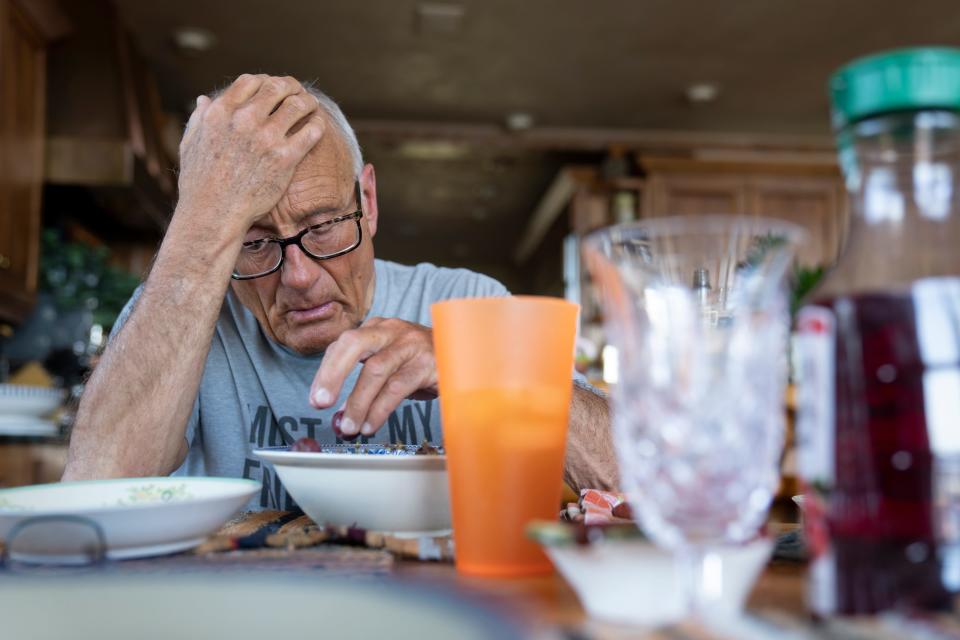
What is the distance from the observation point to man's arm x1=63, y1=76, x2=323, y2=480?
3.29ft

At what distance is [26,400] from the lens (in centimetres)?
287

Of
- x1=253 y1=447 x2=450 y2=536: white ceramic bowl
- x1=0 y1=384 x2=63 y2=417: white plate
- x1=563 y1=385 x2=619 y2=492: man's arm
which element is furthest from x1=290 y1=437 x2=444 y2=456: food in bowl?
x1=0 y1=384 x2=63 y2=417: white plate

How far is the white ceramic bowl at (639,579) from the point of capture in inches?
15.3

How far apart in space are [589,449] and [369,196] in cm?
68

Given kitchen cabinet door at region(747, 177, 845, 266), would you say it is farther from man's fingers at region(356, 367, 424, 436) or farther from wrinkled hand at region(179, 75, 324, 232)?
man's fingers at region(356, 367, 424, 436)

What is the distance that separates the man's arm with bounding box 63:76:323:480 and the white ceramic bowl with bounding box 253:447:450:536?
396mm

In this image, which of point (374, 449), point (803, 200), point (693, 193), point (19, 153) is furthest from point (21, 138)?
point (803, 200)

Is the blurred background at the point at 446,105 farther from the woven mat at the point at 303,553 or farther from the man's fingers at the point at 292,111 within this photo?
the woven mat at the point at 303,553

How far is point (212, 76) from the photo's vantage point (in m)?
4.82

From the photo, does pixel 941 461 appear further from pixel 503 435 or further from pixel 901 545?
pixel 503 435

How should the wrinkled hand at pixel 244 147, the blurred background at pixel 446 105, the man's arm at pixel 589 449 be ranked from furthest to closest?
1. the blurred background at pixel 446 105
2. the wrinkled hand at pixel 244 147
3. the man's arm at pixel 589 449

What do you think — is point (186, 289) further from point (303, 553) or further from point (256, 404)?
point (303, 553)

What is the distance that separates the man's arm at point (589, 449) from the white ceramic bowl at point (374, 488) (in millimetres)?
299

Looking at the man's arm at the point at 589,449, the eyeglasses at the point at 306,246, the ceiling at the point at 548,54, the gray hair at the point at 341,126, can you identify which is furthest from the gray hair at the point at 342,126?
the ceiling at the point at 548,54
